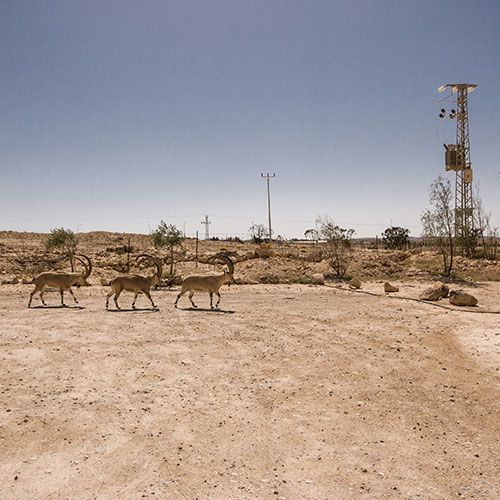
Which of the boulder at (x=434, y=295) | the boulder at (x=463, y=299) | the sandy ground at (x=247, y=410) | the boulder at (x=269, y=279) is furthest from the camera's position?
the boulder at (x=269, y=279)

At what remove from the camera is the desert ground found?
15.8 ft

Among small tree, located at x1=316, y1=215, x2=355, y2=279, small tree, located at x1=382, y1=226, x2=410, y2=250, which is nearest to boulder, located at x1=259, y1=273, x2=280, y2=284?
small tree, located at x1=316, y1=215, x2=355, y2=279

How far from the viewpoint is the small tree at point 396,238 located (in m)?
60.9

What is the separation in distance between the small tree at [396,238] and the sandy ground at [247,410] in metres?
50.2

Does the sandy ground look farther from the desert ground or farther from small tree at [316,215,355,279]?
small tree at [316,215,355,279]

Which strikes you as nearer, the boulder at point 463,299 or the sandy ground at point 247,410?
the sandy ground at point 247,410

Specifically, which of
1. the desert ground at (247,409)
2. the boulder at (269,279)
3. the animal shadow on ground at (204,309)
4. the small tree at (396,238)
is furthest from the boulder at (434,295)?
the small tree at (396,238)

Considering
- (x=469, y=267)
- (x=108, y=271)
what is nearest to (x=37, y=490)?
(x=108, y=271)

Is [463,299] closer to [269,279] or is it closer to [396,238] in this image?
[269,279]

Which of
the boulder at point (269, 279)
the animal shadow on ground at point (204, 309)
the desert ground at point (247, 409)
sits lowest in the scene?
the desert ground at point (247, 409)

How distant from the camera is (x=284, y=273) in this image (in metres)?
30.9

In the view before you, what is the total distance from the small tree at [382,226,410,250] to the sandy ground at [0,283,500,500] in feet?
165

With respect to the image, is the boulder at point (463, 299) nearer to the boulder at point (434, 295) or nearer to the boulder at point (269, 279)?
the boulder at point (434, 295)

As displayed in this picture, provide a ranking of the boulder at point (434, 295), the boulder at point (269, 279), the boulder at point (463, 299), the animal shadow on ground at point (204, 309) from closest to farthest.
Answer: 1. the animal shadow on ground at point (204, 309)
2. the boulder at point (463, 299)
3. the boulder at point (434, 295)
4. the boulder at point (269, 279)
